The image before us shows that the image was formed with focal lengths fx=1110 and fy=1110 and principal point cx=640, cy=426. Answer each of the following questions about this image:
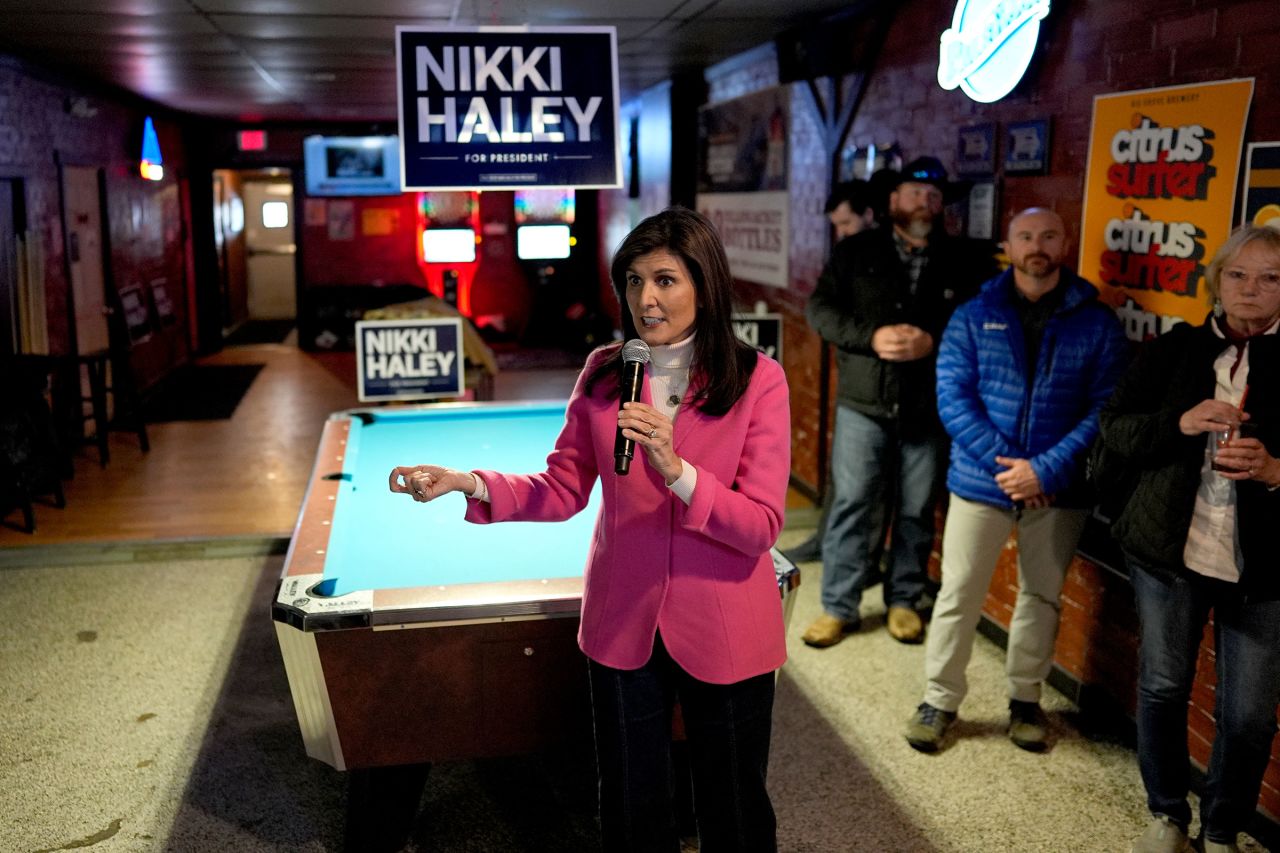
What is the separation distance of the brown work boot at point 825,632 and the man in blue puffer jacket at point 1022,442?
70 centimetres

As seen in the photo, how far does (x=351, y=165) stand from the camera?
40.0 feet

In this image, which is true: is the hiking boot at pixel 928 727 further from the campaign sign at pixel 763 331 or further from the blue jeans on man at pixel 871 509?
the campaign sign at pixel 763 331

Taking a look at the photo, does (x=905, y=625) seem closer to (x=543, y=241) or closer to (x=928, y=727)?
(x=928, y=727)

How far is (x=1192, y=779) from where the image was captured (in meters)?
3.08

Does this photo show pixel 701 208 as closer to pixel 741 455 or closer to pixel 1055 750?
pixel 1055 750

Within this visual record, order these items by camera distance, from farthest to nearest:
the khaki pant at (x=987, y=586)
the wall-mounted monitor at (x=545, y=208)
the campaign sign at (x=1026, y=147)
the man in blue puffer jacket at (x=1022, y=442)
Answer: the wall-mounted monitor at (x=545, y=208) → the campaign sign at (x=1026, y=147) → the khaki pant at (x=987, y=586) → the man in blue puffer jacket at (x=1022, y=442)

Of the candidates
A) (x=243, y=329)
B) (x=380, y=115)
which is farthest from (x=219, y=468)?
(x=243, y=329)

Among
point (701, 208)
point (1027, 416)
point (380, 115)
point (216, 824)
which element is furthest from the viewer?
point (380, 115)

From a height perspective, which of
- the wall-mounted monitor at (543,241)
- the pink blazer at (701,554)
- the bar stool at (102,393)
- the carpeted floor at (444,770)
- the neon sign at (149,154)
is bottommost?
the carpeted floor at (444,770)

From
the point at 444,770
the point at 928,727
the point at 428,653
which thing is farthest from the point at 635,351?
the point at 928,727

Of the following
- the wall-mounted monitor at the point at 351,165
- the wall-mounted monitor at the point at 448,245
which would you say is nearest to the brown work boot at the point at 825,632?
the wall-mounted monitor at the point at 448,245

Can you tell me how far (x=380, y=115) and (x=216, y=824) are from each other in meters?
9.75

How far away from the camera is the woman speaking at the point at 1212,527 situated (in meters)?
2.40

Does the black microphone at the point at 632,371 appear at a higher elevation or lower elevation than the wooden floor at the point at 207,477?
higher
